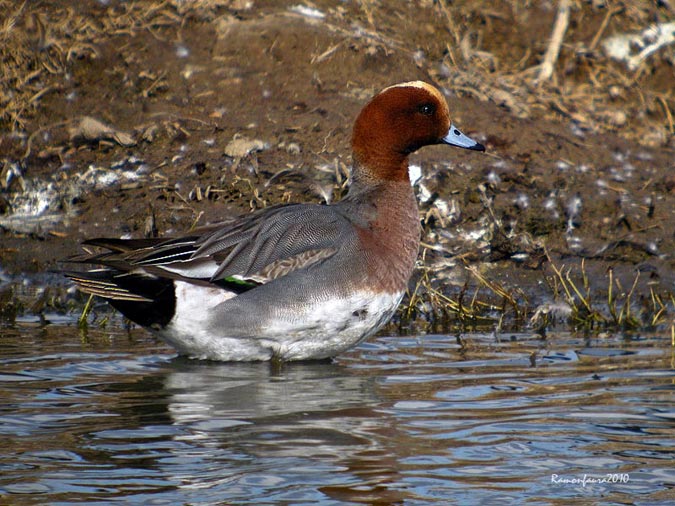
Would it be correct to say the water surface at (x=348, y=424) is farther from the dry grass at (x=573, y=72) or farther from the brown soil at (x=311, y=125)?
the dry grass at (x=573, y=72)

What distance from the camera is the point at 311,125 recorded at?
7.49 m

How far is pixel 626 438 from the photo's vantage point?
3.75 m

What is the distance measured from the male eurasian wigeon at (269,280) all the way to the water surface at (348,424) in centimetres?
16

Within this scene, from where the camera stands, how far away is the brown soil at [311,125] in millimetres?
6828

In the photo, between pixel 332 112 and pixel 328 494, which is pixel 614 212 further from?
pixel 328 494

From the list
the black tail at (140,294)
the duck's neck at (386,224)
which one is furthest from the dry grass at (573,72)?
the black tail at (140,294)

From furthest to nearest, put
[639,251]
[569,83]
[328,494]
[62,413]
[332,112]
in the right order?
[569,83] < [332,112] < [639,251] < [62,413] < [328,494]

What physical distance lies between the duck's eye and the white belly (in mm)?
972

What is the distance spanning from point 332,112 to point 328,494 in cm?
464

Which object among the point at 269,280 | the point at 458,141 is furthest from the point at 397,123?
the point at 269,280

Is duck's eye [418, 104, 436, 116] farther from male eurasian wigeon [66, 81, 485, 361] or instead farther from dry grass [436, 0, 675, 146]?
dry grass [436, 0, 675, 146]

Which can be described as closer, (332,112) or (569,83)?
(332,112)

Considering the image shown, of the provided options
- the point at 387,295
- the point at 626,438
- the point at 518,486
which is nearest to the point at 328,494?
the point at 518,486

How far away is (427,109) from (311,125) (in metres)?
2.22
